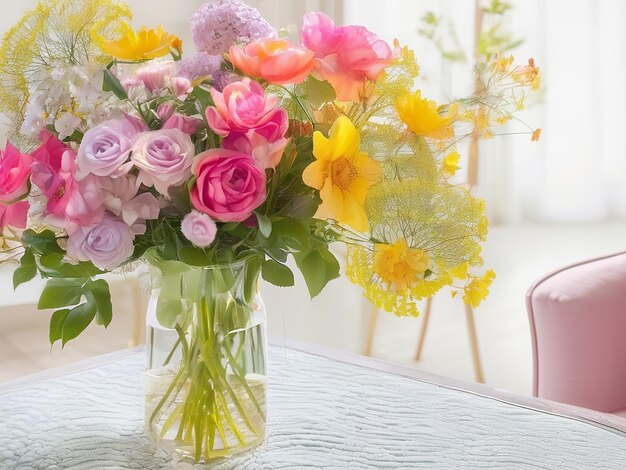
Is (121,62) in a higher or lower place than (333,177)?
higher

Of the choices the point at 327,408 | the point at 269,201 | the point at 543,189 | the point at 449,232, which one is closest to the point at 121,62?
the point at 269,201

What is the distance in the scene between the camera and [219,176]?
0.86 m

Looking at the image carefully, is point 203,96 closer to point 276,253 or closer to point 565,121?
point 276,253

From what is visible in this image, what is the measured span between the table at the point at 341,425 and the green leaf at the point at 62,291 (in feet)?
0.61

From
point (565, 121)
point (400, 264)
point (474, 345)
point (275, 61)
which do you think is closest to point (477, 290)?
point (400, 264)

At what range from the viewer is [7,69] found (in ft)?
3.19

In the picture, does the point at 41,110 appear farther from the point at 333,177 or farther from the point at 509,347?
the point at 509,347

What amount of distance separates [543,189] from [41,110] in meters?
2.94

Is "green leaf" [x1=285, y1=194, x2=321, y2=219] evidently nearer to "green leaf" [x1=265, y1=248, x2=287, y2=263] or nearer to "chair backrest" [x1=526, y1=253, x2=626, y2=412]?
"green leaf" [x1=265, y1=248, x2=287, y2=263]

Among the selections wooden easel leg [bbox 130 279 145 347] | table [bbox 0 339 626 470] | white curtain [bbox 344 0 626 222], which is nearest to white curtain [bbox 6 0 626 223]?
white curtain [bbox 344 0 626 222]

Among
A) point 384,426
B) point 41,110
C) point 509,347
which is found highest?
A: point 41,110

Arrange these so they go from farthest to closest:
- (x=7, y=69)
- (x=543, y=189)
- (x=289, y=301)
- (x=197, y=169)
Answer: (x=543, y=189), (x=289, y=301), (x=7, y=69), (x=197, y=169)

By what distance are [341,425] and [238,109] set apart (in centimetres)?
43

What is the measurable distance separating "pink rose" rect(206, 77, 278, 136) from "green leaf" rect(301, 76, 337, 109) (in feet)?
0.26
